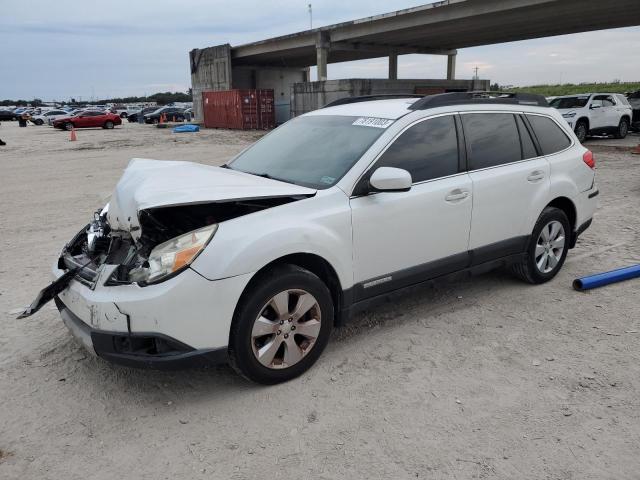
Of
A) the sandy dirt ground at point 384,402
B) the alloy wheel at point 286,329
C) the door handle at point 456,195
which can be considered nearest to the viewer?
the sandy dirt ground at point 384,402

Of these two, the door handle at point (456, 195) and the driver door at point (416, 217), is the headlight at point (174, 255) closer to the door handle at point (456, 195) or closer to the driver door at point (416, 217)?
the driver door at point (416, 217)

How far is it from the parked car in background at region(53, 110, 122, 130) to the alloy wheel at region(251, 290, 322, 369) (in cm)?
3849


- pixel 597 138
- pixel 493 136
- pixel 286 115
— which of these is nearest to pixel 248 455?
pixel 493 136

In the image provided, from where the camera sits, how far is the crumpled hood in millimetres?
3078

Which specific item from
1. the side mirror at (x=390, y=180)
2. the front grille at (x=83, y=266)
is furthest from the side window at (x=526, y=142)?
the front grille at (x=83, y=266)

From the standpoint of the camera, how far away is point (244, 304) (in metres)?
3.08

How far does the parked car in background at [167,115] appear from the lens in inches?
1842

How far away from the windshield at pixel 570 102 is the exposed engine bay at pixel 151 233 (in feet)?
61.6

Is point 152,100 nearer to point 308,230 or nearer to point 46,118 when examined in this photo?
point 46,118

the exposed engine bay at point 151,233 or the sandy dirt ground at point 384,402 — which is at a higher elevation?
the exposed engine bay at point 151,233

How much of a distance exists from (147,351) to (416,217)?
2038 mm

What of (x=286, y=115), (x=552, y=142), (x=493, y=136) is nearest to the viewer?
(x=493, y=136)

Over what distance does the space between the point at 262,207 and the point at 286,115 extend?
33.0 meters

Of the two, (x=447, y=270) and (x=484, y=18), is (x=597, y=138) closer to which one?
(x=484, y=18)
